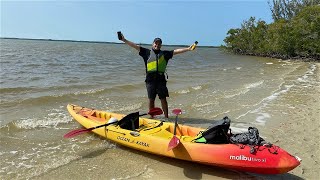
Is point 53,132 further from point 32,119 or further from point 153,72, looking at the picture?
Result: point 153,72

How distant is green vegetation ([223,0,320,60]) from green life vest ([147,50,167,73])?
3064cm

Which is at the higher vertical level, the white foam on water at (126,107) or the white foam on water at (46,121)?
the white foam on water at (126,107)

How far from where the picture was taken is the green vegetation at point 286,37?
117 feet

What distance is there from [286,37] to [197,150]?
Result: 36261 mm

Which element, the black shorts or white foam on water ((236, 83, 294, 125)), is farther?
white foam on water ((236, 83, 294, 125))

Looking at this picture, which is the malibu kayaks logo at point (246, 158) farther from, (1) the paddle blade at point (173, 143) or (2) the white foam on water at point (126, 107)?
(2) the white foam on water at point (126, 107)

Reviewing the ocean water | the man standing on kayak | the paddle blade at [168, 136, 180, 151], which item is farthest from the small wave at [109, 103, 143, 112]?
the paddle blade at [168, 136, 180, 151]

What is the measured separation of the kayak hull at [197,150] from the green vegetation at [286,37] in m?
32.0

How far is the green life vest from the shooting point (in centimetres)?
815

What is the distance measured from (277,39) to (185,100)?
31761 mm

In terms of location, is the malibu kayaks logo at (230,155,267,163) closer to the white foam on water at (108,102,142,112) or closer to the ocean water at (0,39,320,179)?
the ocean water at (0,39,320,179)

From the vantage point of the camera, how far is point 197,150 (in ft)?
18.6

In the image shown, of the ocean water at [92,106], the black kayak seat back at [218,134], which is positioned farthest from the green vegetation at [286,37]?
the black kayak seat back at [218,134]

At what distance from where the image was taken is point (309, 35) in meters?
35.8
